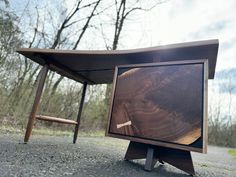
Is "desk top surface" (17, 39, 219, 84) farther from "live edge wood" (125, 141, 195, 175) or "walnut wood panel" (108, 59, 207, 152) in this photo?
"live edge wood" (125, 141, 195, 175)

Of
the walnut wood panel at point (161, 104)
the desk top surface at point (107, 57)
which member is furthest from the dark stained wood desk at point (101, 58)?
the walnut wood panel at point (161, 104)

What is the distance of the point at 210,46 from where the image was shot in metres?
2.86

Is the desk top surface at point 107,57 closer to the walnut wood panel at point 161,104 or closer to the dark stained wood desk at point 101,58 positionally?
the dark stained wood desk at point 101,58

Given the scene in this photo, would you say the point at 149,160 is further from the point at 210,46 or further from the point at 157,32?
the point at 157,32

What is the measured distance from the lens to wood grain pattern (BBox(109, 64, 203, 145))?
2766 millimetres

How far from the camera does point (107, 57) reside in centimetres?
381

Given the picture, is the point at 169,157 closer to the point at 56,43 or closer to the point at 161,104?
the point at 161,104

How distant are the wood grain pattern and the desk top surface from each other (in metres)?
0.25

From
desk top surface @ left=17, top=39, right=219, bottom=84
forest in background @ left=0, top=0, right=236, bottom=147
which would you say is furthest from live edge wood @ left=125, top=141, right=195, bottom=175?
forest in background @ left=0, top=0, right=236, bottom=147

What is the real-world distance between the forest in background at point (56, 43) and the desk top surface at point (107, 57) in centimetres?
149

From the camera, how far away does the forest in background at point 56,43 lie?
8.20 metres

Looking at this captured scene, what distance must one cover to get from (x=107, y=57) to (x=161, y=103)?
4.28 feet

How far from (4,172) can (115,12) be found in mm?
14150

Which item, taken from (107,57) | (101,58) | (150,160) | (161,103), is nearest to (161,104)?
(161,103)
